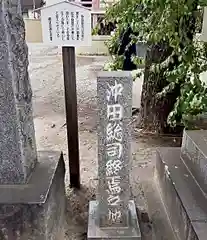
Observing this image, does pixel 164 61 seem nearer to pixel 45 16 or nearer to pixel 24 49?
pixel 45 16

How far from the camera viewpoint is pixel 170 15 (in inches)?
81.9

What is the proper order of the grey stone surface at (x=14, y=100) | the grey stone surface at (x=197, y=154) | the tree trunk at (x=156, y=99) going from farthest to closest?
1. the tree trunk at (x=156, y=99)
2. the grey stone surface at (x=197, y=154)
3. the grey stone surface at (x=14, y=100)

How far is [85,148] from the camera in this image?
3.32 metres

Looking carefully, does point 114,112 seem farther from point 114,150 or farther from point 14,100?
point 14,100

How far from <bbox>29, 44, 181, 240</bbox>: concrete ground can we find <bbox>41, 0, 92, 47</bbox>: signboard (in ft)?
3.85

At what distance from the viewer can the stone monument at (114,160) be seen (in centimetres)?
167

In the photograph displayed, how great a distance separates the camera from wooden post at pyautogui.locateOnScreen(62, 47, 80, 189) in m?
2.22

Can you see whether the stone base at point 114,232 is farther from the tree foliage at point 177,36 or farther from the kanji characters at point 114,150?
the tree foliage at point 177,36

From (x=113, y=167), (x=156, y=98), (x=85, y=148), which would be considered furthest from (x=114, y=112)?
(x=156, y=98)

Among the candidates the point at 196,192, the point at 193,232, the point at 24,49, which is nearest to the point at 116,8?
the point at 24,49

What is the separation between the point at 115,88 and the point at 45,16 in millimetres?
766

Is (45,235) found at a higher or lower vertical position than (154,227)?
higher

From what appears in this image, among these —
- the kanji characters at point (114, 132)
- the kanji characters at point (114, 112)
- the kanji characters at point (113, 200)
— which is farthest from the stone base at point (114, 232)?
the kanji characters at point (114, 112)

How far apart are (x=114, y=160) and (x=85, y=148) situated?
1541mm
